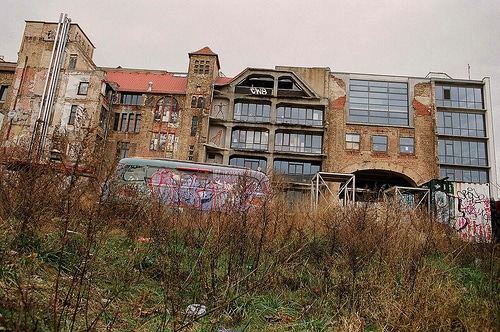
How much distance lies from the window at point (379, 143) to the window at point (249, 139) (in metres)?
9.82

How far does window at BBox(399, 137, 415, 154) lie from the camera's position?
34.5m

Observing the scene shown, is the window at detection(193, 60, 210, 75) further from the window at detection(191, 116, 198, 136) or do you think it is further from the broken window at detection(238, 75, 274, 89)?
the window at detection(191, 116, 198, 136)

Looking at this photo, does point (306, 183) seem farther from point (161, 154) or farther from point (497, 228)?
point (497, 228)

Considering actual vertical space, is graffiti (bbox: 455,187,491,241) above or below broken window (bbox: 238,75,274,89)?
below

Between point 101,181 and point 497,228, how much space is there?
20728 mm

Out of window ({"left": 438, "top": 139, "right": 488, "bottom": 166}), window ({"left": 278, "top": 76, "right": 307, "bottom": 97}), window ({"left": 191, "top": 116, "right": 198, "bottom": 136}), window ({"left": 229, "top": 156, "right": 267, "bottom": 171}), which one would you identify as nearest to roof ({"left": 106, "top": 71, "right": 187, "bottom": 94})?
window ({"left": 191, "top": 116, "right": 198, "bottom": 136})

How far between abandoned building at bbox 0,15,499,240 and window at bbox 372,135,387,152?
91 millimetres

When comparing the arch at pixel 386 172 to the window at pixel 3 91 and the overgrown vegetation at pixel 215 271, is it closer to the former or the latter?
the overgrown vegetation at pixel 215 271

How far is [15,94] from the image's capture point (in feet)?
115

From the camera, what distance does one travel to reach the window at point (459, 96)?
3644 centimetres

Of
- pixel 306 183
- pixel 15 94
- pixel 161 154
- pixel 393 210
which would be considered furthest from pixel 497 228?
pixel 15 94

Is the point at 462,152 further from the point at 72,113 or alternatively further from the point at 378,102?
the point at 72,113

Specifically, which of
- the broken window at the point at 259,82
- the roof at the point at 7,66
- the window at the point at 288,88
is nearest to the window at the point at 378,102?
the window at the point at 288,88

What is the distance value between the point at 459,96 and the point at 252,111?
20024 millimetres
